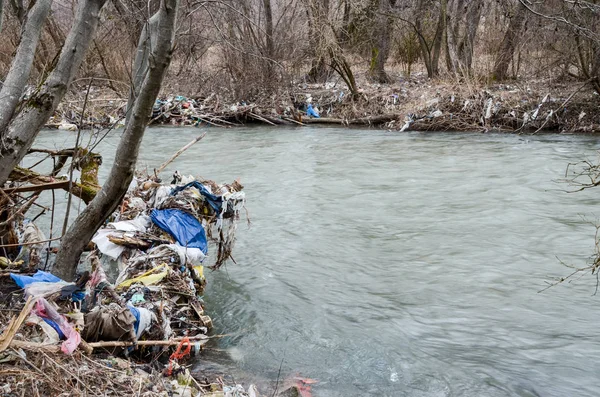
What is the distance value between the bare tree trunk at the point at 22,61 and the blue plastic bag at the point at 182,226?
5.99 feet

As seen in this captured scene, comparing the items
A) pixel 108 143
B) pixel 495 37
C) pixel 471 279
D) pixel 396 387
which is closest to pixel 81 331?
pixel 396 387

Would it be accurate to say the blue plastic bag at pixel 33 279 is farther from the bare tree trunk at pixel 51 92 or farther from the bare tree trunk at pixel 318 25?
the bare tree trunk at pixel 318 25

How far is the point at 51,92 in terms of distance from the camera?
13.2ft

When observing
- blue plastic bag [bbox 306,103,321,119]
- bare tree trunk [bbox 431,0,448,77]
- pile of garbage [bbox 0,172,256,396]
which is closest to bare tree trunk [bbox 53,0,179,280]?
pile of garbage [bbox 0,172,256,396]

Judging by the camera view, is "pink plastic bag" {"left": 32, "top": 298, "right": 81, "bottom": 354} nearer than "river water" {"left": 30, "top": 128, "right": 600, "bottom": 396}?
Yes

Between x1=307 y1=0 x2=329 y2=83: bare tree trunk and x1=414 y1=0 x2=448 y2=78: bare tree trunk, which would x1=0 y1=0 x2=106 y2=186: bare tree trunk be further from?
x1=414 y1=0 x2=448 y2=78: bare tree trunk

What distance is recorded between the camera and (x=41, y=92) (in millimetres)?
3992

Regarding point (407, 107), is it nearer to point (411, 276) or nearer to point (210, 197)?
point (411, 276)

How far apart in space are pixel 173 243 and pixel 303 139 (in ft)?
33.5

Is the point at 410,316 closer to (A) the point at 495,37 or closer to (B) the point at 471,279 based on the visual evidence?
(B) the point at 471,279

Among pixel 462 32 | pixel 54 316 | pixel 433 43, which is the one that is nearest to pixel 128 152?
pixel 54 316

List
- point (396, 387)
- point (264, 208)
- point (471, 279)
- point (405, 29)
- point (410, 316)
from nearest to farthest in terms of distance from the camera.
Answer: point (396, 387) < point (410, 316) < point (471, 279) < point (264, 208) < point (405, 29)

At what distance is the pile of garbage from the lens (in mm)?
3525

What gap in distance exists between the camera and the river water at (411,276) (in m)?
4.82
